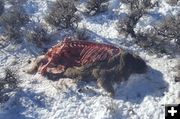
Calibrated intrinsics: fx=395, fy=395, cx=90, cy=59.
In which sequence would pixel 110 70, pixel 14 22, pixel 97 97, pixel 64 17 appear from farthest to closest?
pixel 14 22 < pixel 64 17 < pixel 110 70 < pixel 97 97

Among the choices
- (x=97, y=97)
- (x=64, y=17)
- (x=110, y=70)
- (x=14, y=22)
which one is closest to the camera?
(x=97, y=97)

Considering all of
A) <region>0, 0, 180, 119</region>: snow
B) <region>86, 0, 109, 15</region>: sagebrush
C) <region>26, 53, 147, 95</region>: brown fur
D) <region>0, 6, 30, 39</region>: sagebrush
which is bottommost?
<region>0, 0, 180, 119</region>: snow

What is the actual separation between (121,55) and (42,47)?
2.61m

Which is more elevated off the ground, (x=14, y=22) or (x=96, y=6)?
(x=96, y=6)

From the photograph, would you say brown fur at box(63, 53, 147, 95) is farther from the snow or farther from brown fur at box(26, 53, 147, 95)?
the snow

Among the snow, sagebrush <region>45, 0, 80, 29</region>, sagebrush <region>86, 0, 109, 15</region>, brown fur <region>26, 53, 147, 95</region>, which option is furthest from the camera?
sagebrush <region>86, 0, 109, 15</region>

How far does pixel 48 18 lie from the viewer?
447 inches

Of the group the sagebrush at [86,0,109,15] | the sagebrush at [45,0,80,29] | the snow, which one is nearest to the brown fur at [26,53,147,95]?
the snow

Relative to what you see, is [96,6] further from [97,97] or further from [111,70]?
[97,97]

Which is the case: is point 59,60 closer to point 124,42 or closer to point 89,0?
point 124,42

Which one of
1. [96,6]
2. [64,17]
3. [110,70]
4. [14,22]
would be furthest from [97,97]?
[14,22]

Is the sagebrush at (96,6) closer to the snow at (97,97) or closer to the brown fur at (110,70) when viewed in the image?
the snow at (97,97)

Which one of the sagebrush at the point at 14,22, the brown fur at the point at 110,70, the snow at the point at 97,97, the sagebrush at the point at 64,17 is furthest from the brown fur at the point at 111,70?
the sagebrush at the point at 14,22

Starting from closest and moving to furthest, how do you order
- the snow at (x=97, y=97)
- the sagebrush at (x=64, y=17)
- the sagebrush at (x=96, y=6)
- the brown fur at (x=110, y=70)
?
the snow at (x=97, y=97) < the brown fur at (x=110, y=70) < the sagebrush at (x=64, y=17) < the sagebrush at (x=96, y=6)
